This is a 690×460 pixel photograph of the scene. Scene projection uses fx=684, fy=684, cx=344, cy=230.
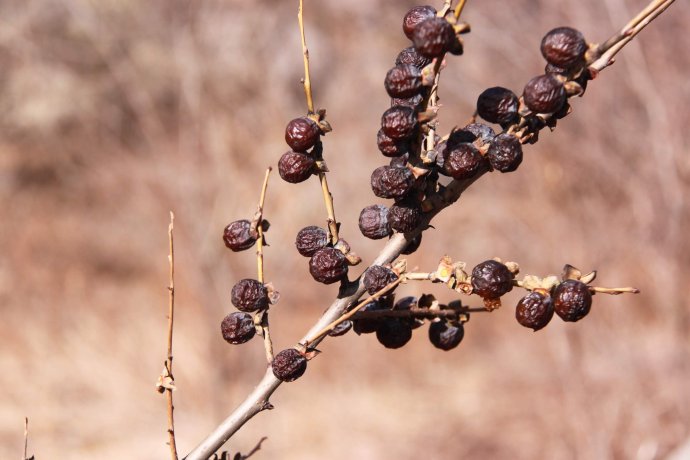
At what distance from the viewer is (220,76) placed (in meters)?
6.24

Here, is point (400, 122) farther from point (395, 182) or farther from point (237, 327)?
point (237, 327)

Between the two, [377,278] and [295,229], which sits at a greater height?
[295,229]

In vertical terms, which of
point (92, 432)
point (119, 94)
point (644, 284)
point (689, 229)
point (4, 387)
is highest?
point (119, 94)

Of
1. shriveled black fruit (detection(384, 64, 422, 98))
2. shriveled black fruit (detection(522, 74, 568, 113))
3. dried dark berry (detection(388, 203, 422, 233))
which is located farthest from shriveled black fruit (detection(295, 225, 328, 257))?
shriveled black fruit (detection(522, 74, 568, 113))

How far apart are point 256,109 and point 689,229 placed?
163 inches

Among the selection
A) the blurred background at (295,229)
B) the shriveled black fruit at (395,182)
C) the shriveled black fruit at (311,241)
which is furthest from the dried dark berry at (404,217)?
the blurred background at (295,229)

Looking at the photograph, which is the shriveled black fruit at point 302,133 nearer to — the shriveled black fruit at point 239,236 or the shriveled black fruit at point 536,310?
the shriveled black fruit at point 239,236

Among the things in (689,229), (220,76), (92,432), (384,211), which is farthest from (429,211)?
(92,432)

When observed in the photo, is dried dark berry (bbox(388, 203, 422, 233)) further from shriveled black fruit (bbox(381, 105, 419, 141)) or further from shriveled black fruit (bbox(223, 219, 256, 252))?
shriveled black fruit (bbox(223, 219, 256, 252))

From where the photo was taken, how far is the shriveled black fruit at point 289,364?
0.94 m

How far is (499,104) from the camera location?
948mm

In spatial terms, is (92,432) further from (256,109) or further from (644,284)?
(644,284)

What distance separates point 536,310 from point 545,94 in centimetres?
30

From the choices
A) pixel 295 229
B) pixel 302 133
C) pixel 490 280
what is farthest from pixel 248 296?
pixel 295 229
